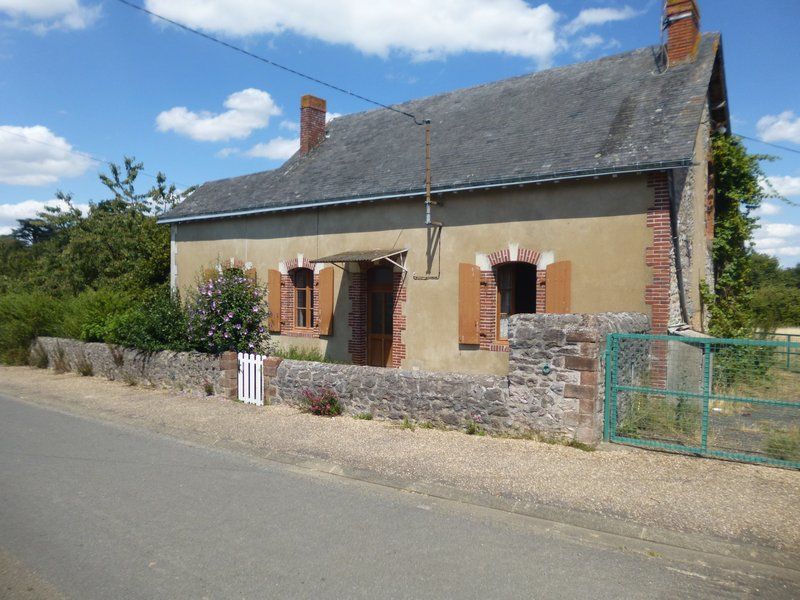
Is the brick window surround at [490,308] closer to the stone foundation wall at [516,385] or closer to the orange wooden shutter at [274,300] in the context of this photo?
the stone foundation wall at [516,385]

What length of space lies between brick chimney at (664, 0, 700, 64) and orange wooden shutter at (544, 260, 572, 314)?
4.99 meters

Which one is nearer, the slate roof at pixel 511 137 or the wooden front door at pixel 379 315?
the slate roof at pixel 511 137

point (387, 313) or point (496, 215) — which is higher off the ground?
point (496, 215)

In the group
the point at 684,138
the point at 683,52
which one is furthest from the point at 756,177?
the point at 684,138

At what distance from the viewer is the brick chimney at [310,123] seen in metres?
17.4

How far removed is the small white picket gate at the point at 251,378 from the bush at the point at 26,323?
8.41m

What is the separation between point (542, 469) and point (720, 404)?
2907mm

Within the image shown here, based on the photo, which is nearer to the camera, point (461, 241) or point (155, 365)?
point (461, 241)

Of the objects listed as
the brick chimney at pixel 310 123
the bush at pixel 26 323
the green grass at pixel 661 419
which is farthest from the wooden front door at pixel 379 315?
the bush at pixel 26 323

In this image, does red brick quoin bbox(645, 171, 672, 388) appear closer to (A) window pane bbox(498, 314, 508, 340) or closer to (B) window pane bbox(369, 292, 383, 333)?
(A) window pane bbox(498, 314, 508, 340)

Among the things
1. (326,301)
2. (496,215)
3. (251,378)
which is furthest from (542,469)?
(326,301)

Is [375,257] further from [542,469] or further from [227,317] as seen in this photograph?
[542,469]

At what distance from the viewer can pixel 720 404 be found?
779 centimetres

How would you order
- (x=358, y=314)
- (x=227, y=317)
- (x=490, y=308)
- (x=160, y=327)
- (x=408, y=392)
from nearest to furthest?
(x=408, y=392) < (x=227, y=317) < (x=490, y=308) < (x=160, y=327) < (x=358, y=314)
